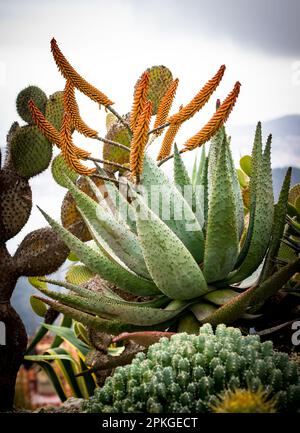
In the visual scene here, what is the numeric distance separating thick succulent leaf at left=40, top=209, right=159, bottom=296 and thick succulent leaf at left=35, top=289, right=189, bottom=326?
8 cm

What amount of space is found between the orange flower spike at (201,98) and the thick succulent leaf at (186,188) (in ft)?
0.43

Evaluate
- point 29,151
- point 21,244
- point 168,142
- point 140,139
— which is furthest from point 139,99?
point 21,244

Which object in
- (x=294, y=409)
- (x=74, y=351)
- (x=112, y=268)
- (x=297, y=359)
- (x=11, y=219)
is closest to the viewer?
(x=294, y=409)

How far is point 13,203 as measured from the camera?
73.2 inches

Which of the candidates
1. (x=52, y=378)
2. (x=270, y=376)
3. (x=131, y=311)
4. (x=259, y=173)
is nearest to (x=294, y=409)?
(x=270, y=376)

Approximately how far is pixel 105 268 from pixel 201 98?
0.43 meters

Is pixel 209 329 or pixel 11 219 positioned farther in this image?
pixel 11 219

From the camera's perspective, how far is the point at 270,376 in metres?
0.99

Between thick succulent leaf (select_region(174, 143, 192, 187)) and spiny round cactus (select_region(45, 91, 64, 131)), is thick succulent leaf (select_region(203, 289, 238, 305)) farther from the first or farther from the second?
spiny round cactus (select_region(45, 91, 64, 131))

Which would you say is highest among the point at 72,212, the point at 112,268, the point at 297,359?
the point at 72,212

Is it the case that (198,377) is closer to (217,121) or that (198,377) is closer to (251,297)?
(251,297)

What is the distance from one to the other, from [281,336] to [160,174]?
0.48 m

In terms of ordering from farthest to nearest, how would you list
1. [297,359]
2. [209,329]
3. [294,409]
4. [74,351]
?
[74,351], [297,359], [209,329], [294,409]

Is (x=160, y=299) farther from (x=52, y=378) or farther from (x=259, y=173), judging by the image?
(x=52, y=378)
